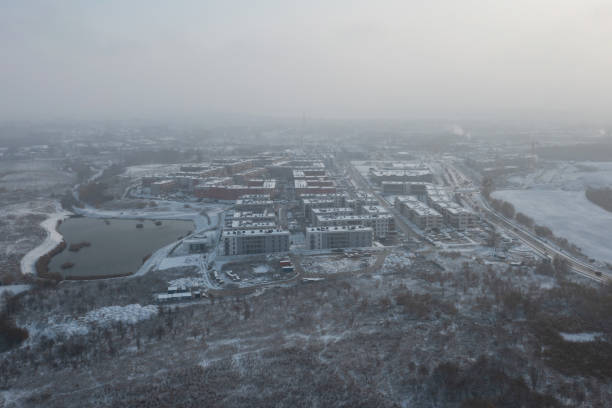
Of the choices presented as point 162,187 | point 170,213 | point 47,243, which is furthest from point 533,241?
point 162,187

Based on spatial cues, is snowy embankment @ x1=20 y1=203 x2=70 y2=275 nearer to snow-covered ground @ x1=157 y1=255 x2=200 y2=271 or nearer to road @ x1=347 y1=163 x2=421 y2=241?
snow-covered ground @ x1=157 y1=255 x2=200 y2=271

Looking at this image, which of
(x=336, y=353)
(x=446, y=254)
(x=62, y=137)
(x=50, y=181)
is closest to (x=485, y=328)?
(x=336, y=353)

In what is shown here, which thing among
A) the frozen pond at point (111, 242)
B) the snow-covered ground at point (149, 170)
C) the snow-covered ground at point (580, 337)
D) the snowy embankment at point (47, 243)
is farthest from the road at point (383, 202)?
the snow-covered ground at point (149, 170)

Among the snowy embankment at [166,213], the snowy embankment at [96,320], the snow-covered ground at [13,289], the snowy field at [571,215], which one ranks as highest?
the snowy field at [571,215]

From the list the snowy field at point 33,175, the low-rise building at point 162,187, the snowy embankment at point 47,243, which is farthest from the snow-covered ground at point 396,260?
the snowy field at point 33,175

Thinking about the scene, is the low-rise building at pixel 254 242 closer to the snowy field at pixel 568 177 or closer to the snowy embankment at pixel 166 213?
the snowy embankment at pixel 166 213

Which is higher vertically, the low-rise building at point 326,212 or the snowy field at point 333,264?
the low-rise building at point 326,212

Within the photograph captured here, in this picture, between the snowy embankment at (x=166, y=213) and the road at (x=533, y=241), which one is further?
the snowy embankment at (x=166, y=213)

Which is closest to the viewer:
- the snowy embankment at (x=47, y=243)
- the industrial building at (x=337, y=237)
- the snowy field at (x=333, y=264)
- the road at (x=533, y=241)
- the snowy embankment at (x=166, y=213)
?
the road at (x=533, y=241)

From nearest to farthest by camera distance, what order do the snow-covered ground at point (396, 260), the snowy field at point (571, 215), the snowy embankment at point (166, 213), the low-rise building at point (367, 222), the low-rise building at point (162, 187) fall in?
the snow-covered ground at point (396, 260) < the snowy field at point (571, 215) < the low-rise building at point (367, 222) < the snowy embankment at point (166, 213) < the low-rise building at point (162, 187)
